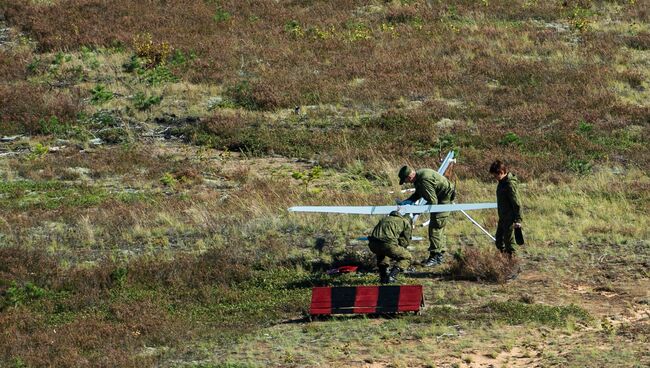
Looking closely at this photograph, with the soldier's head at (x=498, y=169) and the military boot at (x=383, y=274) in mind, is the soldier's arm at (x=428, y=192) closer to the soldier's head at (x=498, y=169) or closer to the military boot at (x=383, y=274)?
the soldier's head at (x=498, y=169)

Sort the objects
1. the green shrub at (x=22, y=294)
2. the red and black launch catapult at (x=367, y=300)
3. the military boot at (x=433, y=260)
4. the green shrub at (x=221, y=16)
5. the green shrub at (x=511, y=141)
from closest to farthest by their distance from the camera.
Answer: the red and black launch catapult at (x=367, y=300) → the green shrub at (x=22, y=294) → the military boot at (x=433, y=260) → the green shrub at (x=511, y=141) → the green shrub at (x=221, y=16)

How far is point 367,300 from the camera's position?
661 inches

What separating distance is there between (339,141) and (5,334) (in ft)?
43.6

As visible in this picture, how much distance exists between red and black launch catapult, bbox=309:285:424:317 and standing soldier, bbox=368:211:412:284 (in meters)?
1.30

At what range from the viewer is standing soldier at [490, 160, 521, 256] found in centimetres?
1842

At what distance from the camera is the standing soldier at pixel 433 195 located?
1911 cm

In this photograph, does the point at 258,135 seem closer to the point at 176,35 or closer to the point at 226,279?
the point at 176,35

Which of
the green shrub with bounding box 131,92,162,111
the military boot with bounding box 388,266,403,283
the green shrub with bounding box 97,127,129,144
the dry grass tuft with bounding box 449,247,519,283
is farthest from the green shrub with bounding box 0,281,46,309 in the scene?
the green shrub with bounding box 131,92,162,111

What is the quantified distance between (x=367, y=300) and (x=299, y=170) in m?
10.6

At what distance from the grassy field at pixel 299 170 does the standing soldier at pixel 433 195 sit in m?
0.43

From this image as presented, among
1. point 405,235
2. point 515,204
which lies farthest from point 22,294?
point 515,204

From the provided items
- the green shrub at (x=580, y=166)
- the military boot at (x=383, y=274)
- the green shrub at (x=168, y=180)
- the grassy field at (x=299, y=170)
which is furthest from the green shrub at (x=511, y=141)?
the military boot at (x=383, y=274)

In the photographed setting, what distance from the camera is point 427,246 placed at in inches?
813

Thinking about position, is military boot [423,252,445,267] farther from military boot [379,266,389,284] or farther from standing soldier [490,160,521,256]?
military boot [379,266,389,284]
